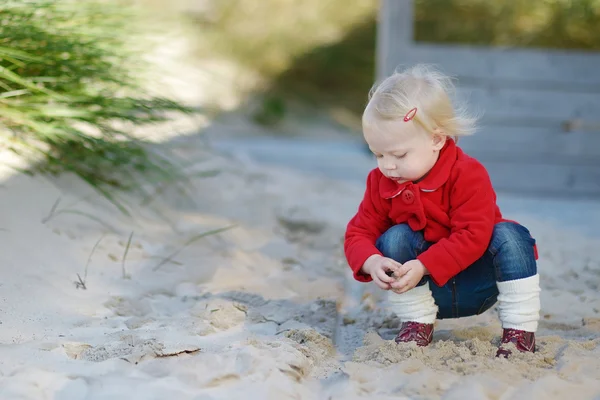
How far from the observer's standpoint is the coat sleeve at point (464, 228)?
1811 millimetres

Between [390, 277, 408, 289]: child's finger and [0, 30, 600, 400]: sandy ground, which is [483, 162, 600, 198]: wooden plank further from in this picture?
[390, 277, 408, 289]: child's finger

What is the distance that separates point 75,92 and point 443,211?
1573 mm

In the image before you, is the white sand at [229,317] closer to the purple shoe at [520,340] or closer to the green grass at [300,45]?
the purple shoe at [520,340]

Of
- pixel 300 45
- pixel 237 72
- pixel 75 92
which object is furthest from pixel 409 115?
pixel 300 45

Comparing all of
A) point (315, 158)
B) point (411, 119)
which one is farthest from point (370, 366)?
point (315, 158)

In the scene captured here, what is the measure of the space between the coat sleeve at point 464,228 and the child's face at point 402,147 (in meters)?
0.09

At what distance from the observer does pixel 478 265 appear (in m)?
1.94

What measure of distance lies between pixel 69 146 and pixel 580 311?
190 centimetres

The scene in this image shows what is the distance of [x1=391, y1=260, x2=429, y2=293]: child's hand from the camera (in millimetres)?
1808

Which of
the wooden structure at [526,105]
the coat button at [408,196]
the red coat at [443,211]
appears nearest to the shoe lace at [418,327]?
the red coat at [443,211]

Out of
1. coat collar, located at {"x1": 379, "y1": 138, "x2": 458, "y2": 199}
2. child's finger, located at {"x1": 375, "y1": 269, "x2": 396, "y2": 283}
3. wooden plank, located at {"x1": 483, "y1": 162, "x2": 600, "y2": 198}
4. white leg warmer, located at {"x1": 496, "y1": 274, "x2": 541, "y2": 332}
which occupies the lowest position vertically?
wooden plank, located at {"x1": 483, "y1": 162, "x2": 600, "y2": 198}

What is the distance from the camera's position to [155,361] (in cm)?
173

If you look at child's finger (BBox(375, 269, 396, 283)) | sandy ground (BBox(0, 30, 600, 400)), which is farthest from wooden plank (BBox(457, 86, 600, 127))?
child's finger (BBox(375, 269, 396, 283))

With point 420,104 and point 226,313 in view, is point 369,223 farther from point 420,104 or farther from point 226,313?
point 226,313
